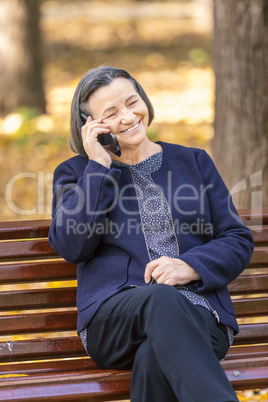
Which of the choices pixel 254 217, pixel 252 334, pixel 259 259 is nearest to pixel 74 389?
pixel 252 334

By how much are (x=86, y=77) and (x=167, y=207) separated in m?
0.77

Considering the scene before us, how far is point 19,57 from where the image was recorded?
10023 millimetres

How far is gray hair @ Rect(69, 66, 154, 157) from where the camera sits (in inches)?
125

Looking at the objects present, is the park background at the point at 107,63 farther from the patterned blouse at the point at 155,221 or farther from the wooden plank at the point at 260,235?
the wooden plank at the point at 260,235

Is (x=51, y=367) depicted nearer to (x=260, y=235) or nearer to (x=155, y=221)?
(x=155, y=221)

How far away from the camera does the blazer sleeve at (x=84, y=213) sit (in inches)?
117

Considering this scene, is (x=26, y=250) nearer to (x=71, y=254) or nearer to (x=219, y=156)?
(x=71, y=254)

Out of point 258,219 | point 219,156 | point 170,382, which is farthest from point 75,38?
point 170,382

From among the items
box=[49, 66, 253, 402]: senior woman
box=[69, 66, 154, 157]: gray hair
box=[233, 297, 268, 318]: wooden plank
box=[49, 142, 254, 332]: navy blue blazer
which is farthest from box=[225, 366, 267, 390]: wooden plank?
box=[69, 66, 154, 157]: gray hair

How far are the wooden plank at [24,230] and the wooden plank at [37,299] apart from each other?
295mm

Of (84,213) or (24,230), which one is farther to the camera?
(24,230)

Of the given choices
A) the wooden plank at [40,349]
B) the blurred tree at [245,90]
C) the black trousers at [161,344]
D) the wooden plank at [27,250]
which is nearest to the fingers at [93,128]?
the wooden plank at [27,250]

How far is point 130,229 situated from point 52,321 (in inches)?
27.4

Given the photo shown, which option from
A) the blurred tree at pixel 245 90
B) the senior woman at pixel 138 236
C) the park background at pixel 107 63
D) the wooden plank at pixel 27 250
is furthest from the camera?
the park background at pixel 107 63
